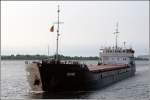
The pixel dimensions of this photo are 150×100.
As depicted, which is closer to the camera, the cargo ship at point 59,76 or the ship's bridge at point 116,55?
the cargo ship at point 59,76

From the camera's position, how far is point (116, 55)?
45.7 m

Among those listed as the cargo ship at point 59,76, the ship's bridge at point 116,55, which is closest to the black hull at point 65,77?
the cargo ship at point 59,76

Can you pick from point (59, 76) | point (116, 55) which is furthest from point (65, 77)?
point (116, 55)

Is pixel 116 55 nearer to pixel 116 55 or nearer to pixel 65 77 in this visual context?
pixel 116 55

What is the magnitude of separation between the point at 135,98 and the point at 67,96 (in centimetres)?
445

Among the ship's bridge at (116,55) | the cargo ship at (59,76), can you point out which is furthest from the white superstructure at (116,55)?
the cargo ship at (59,76)

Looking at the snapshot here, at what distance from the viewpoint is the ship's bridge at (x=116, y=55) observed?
45000 millimetres

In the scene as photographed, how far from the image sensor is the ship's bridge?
4500 cm

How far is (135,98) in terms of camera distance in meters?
23.3

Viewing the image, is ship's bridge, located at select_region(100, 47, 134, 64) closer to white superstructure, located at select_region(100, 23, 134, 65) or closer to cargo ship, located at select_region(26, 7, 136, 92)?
white superstructure, located at select_region(100, 23, 134, 65)

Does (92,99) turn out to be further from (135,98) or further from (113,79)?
(113,79)

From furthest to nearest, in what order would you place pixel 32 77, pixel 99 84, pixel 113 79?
pixel 113 79
pixel 99 84
pixel 32 77

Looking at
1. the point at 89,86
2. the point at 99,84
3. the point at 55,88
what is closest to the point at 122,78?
the point at 99,84

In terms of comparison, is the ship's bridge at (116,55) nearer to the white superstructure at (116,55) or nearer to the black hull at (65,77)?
the white superstructure at (116,55)
